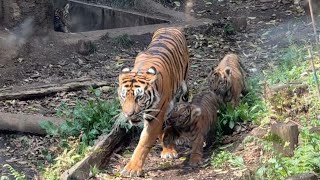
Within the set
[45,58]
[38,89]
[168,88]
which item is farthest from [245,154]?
[45,58]

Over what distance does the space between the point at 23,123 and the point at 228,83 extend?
2.16 m

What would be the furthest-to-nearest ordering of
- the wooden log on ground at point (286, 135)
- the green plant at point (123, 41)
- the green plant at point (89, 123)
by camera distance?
the green plant at point (123, 41), the green plant at point (89, 123), the wooden log on ground at point (286, 135)

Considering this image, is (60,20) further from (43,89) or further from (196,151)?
(196,151)

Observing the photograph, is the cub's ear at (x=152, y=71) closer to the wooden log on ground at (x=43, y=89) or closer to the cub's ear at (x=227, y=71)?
the cub's ear at (x=227, y=71)

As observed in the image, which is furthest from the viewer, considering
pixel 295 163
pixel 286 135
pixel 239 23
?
pixel 239 23

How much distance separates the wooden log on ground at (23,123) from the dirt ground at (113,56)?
0.26ft

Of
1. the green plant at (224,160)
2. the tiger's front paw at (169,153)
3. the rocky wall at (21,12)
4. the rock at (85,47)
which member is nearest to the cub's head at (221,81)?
the tiger's front paw at (169,153)

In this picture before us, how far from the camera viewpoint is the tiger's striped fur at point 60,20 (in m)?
11.4

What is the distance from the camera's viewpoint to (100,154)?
616 cm

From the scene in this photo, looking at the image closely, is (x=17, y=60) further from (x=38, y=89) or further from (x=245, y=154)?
(x=245, y=154)

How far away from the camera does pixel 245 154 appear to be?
5961 mm

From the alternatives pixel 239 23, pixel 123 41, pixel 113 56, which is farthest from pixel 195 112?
pixel 239 23

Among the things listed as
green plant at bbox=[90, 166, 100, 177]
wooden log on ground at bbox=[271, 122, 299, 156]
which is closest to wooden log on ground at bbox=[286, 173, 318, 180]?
wooden log on ground at bbox=[271, 122, 299, 156]

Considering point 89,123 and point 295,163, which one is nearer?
point 295,163
